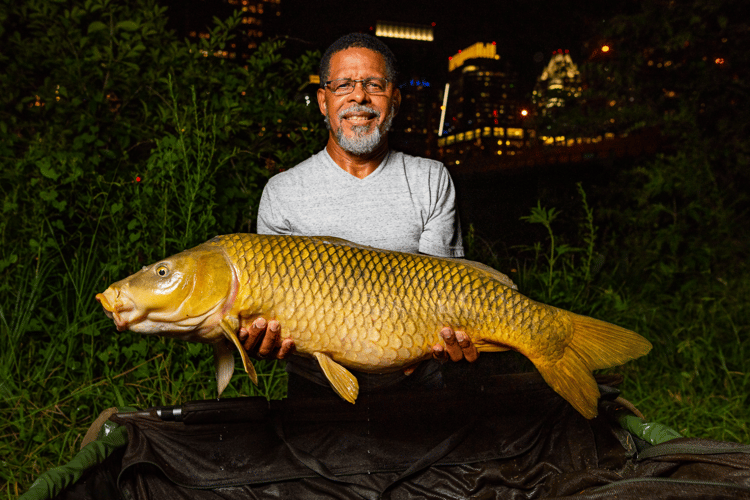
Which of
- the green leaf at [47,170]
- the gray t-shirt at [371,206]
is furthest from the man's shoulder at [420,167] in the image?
the green leaf at [47,170]

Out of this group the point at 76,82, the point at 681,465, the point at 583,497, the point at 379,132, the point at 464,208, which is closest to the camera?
the point at 583,497

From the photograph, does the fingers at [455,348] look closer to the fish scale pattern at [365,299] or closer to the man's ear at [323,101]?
the fish scale pattern at [365,299]

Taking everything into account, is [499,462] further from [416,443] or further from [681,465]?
[681,465]

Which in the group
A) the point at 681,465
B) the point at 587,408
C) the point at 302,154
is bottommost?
the point at 681,465

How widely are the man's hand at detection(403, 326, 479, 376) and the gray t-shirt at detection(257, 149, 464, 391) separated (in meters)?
0.31

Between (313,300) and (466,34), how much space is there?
3.43m

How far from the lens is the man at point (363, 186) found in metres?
1.71

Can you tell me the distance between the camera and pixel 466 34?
4.07m

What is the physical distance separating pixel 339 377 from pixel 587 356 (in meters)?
0.62

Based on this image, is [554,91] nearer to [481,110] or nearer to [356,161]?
[481,110]

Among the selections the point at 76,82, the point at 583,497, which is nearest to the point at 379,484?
the point at 583,497

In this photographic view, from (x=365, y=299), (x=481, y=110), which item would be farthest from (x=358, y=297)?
(x=481, y=110)

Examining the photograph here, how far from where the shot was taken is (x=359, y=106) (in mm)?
1693

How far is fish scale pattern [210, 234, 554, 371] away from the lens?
4.09ft
